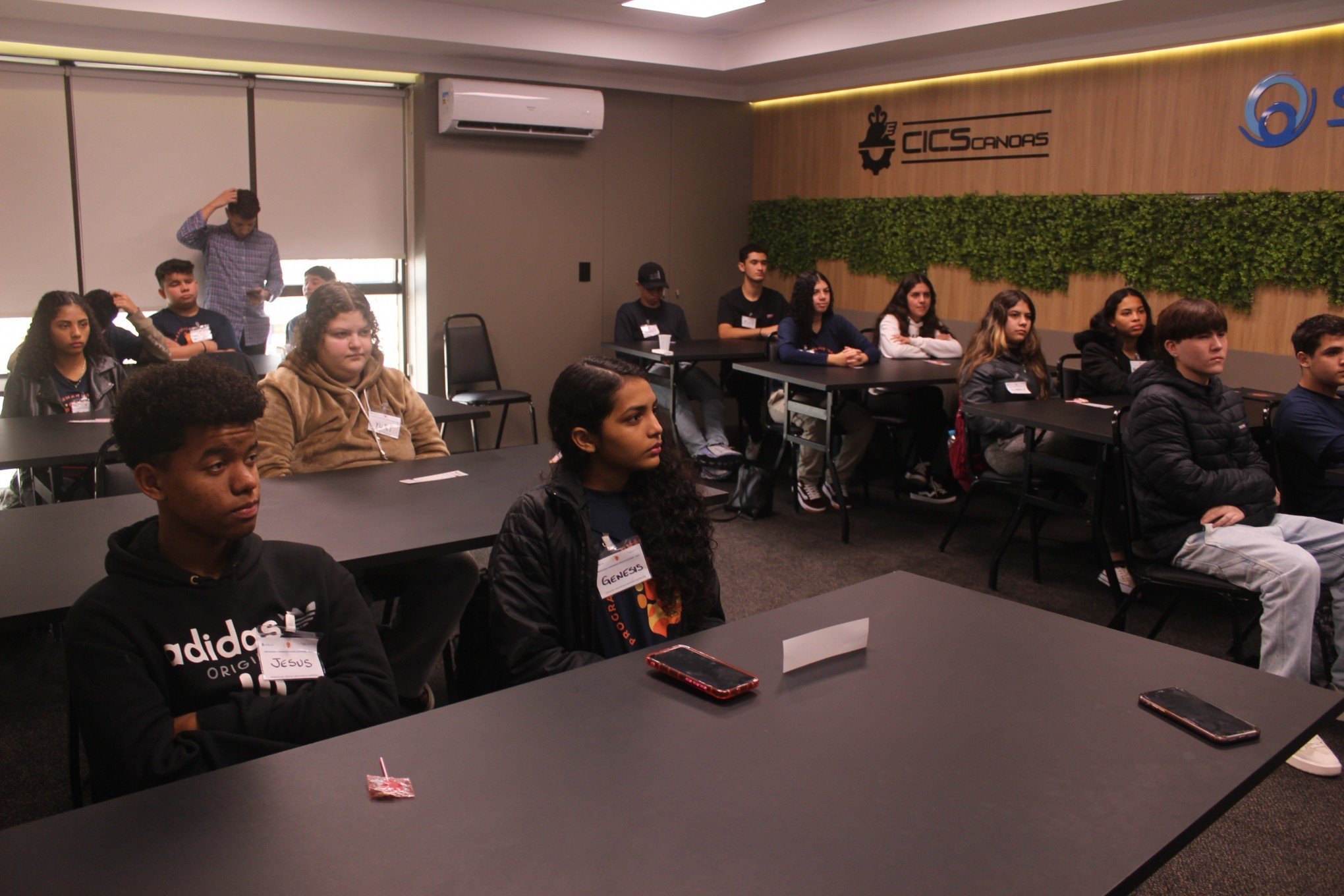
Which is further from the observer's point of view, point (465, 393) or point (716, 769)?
point (465, 393)

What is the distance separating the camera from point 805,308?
591 centimetres

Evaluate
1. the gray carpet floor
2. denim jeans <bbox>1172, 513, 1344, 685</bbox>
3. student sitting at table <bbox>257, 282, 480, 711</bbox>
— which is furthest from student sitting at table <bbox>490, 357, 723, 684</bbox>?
denim jeans <bbox>1172, 513, 1344, 685</bbox>

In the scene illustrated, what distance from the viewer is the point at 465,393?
649 cm

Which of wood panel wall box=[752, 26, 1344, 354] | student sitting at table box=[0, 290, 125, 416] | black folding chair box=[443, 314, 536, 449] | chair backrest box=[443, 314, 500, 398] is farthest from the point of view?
chair backrest box=[443, 314, 500, 398]

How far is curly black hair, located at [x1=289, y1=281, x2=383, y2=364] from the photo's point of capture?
3.00 meters

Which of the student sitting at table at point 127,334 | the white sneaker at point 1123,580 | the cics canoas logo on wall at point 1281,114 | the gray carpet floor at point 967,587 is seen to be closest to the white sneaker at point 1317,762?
the gray carpet floor at point 967,587

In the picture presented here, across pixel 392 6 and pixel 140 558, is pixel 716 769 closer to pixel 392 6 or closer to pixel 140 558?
pixel 140 558

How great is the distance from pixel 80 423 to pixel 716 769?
340 centimetres

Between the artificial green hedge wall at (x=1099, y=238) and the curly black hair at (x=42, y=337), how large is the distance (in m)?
4.91

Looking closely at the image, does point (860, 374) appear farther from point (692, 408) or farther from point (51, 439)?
point (51, 439)

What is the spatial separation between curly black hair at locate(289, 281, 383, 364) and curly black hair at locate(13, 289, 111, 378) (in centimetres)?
150

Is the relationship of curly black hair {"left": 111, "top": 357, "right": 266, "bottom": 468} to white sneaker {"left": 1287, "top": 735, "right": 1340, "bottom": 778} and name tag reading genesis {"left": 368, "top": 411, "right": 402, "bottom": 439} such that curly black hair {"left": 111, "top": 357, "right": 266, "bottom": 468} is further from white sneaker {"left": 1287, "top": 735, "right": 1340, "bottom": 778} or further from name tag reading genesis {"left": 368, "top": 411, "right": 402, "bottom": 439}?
white sneaker {"left": 1287, "top": 735, "right": 1340, "bottom": 778}

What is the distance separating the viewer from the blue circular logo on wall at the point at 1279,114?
4.80m

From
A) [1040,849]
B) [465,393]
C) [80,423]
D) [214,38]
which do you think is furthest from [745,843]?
[214,38]
